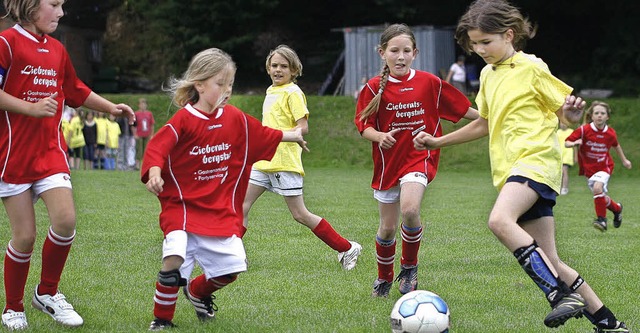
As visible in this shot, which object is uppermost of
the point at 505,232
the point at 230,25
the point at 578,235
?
the point at 505,232

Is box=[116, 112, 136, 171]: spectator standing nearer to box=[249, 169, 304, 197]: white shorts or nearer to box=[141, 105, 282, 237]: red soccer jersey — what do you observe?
box=[249, 169, 304, 197]: white shorts

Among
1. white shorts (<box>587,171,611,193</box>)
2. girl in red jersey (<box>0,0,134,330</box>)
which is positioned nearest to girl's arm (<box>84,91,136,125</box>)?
girl in red jersey (<box>0,0,134,330</box>)

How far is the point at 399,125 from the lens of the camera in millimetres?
7082

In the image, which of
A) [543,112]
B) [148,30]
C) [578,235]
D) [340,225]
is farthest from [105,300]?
[148,30]

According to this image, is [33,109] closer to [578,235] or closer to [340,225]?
[340,225]

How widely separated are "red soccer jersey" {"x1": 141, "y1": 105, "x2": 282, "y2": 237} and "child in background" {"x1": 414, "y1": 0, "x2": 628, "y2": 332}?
1414 mm

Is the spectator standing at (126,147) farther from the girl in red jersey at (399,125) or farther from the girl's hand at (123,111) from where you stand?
the girl's hand at (123,111)

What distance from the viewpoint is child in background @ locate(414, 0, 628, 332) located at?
521 centimetres

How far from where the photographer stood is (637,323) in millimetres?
6031

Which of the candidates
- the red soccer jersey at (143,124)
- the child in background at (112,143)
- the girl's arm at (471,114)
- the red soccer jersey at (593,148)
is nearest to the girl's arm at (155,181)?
the girl's arm at (471,114)

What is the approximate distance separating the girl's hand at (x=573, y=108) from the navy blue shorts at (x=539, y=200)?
0.40 m

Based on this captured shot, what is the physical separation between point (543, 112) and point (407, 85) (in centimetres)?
174

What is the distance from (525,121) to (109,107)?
2.44m

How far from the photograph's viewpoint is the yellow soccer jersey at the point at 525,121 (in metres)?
5.36
